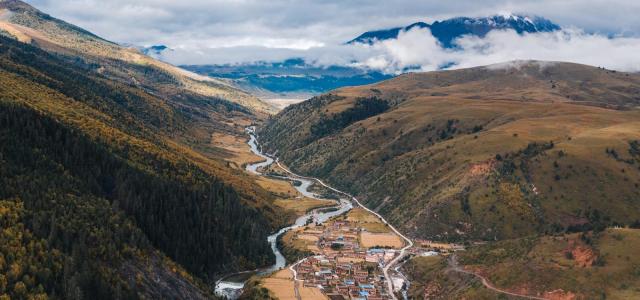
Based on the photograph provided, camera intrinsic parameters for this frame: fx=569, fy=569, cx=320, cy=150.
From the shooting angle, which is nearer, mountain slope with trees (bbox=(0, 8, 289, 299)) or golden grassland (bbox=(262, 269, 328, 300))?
mountain slope with trees (bbox=(0, 8, 289, 299))

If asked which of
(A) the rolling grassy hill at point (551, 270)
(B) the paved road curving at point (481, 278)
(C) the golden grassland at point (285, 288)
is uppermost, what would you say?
(A) the rolling grassy hill at point (551, 270)

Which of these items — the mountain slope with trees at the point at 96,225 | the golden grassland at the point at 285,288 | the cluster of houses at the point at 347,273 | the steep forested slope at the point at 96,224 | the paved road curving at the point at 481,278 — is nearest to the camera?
the mountain slope with trees at the point at 96,225

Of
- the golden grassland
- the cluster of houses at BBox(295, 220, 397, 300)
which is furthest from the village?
the golden grassland

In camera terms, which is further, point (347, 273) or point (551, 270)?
point (347, 273)

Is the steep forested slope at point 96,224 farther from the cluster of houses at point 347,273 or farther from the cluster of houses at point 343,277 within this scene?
the cluster of houses at point 347,273

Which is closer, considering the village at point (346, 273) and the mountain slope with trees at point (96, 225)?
the mountain slope with trees at point (96, 225)

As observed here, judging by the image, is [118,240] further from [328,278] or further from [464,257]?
[464,257]

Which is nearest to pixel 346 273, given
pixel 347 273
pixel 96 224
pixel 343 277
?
pixel 347 273

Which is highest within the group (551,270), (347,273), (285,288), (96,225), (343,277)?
(96,225)

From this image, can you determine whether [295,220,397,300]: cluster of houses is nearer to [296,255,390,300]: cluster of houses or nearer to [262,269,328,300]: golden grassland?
[296,255,390,300]: cluster of houses

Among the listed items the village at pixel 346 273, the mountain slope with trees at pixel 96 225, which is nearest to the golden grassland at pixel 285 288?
the village at pixel 346 273

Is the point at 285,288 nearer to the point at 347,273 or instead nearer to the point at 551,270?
the point at 347,273
